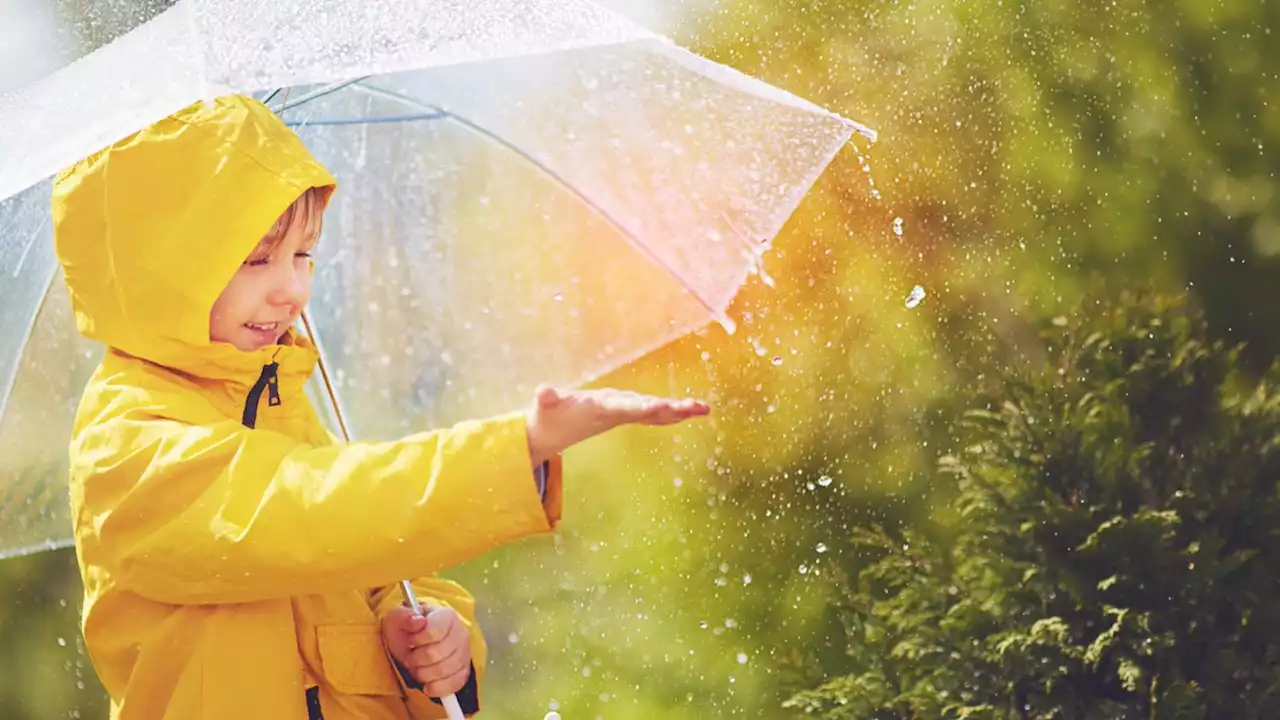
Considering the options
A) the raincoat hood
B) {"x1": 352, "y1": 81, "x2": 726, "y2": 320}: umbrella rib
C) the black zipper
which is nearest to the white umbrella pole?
the black zipper

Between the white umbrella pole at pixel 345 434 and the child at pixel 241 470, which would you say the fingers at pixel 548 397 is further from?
the white umbrella pole at pixel 345 434

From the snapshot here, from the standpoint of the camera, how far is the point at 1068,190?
6023 mm

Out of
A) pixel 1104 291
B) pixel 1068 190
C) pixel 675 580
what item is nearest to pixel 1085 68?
pixel 1068 190

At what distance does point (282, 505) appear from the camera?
173 cm

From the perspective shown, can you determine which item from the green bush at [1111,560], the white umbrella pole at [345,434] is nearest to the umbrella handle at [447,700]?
the white umbrella pole at [345,434]

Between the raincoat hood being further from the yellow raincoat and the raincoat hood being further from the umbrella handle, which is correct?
the umbrella handle

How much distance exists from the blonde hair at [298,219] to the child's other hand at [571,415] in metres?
0.53

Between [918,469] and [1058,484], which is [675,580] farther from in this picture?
[1058,484]

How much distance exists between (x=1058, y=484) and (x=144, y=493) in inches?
92.1

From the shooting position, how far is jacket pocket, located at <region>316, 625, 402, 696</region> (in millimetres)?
2018

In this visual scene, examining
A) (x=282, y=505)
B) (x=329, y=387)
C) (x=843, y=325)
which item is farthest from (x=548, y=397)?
(x=843, y=325)

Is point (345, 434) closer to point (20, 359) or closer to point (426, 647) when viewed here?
point (426, 647)

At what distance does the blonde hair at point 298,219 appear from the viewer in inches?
78.7

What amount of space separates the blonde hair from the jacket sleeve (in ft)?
0.81
